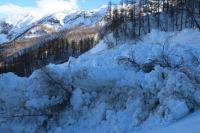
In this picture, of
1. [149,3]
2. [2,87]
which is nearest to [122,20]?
[149,3]

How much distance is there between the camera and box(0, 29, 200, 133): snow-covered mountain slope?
10.9 m

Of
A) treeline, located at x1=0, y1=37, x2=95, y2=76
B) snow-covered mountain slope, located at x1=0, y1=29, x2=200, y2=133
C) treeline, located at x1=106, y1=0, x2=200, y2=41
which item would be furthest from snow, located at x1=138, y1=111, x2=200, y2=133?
treeline, located at x1=0, y1=37, x2=95, y2=76

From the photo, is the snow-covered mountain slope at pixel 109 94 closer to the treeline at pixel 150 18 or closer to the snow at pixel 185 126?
the snow at pixel 185 126

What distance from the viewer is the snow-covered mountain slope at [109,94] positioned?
10883mm

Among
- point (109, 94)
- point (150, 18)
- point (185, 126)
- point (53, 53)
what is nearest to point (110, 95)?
point (109, 94)

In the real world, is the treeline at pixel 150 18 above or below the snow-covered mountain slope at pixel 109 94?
below

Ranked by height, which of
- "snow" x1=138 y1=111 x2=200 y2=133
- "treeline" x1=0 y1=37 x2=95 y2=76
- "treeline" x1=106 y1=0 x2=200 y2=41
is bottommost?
"treeline" x1=0 y1=37 x2=95 y2=76

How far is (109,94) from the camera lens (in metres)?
12.2

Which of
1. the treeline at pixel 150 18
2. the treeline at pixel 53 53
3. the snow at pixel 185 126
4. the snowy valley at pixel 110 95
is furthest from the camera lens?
the treeline at pixel 53 53

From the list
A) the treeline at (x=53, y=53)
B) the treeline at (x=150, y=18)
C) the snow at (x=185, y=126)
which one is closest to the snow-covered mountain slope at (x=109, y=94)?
the snow at (x=185, y=126)

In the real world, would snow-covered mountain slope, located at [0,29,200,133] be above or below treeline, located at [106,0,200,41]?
above

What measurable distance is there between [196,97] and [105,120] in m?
2.34

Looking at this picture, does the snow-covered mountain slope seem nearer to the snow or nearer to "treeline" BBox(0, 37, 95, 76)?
the snow

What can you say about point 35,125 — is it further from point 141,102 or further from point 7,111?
point 141,102
